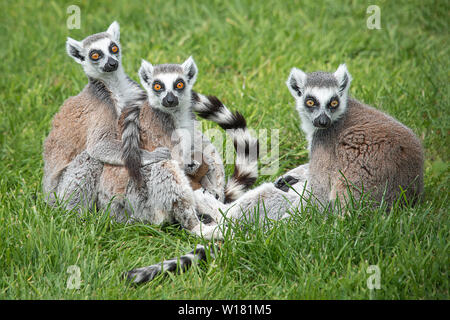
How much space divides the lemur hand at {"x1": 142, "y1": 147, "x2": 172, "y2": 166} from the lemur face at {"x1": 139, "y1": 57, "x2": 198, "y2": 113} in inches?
15.1

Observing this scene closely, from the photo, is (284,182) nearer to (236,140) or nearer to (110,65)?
(236,140)

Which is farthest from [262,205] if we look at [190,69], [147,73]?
[147,73]

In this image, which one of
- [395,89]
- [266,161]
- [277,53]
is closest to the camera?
[266,161]

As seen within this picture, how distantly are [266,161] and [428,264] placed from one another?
2.36 meters

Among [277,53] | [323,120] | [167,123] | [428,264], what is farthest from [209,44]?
[428,264]

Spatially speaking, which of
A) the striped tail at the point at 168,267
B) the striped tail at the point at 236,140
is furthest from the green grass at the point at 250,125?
the striped tail at the point at 236,140

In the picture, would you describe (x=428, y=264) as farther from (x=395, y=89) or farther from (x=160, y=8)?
(x=160, y=8)

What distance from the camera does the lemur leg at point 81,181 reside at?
13.8 ft

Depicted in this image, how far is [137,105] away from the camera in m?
4.40

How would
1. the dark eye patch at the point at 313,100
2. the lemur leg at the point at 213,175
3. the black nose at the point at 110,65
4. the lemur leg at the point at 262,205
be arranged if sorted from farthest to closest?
the lemur leg at the point at 213,175
the black nose at the point at 110,65
the lemur leg at the point at 262,205
the dark eye patch at the point at 313,100

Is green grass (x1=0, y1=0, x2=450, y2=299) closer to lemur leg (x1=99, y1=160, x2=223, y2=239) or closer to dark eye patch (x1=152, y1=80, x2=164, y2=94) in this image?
lemur leg (x1=99, y1=160, x2=223, y2=239)

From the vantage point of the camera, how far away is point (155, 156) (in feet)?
13.7

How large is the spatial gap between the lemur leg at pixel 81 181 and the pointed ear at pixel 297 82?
1.81 m

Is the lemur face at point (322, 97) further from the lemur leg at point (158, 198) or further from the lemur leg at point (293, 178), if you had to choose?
the lemur leg at point (158, 198)
